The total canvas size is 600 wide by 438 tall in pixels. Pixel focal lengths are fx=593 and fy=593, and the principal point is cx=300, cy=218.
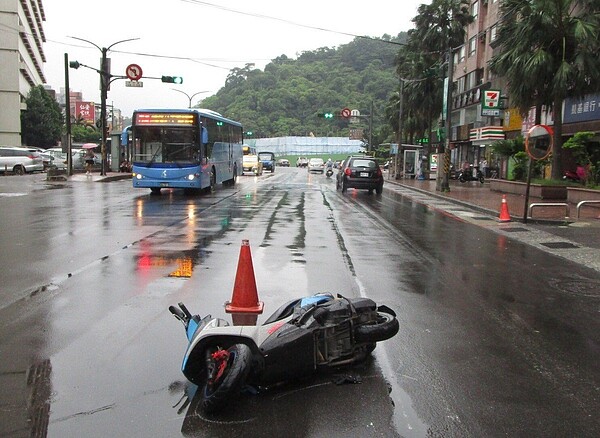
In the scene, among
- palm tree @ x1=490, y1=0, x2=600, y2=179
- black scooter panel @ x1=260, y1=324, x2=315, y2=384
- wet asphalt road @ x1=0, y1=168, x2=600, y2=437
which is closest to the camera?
wet asphalt road @ x1=0, y1=168, x2=600, y2=437

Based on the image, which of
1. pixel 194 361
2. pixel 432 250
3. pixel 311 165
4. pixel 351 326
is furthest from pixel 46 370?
pixel 311 165

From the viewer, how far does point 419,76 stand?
47062mm

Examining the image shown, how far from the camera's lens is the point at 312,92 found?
110 metres

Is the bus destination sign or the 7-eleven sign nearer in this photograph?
the bus destination sign

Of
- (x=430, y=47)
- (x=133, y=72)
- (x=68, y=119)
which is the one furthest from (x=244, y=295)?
(x=430, y=47)

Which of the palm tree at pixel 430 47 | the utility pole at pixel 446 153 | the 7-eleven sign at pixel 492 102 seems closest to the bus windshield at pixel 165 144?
the utility pole at pixel 446 153

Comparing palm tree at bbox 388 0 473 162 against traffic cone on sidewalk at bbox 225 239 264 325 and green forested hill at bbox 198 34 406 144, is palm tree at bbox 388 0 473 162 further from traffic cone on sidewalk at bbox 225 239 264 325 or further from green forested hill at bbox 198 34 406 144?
green forested hill at bbox 198 34 406 144

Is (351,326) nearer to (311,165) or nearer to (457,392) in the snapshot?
(457,392)

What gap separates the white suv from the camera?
40.1m

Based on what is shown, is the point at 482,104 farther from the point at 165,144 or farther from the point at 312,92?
the point at 312,92

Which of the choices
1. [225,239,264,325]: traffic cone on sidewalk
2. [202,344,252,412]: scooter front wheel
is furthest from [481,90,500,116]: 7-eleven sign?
[202,344,252,412]: scooter front wheel

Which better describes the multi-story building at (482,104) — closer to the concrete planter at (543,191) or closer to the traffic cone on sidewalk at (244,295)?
the concrete planter at (543,191)

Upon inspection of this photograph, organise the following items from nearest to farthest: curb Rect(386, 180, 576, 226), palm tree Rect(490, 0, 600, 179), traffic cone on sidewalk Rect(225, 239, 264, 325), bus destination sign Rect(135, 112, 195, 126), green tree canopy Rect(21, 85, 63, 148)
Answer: traffic cone on sidewalk Rect(225, 239, 264, 325) < curb Rect(386, 180, 576, 226) < palm tree Rect(490, 0, 600, 179) < bus destination sign Rect(135, 112, 195, 126) < green tree canopy Rect(21, 85, 63, 148)

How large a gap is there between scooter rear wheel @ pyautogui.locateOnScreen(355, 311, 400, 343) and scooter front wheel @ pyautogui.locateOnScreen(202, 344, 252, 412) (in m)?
0.95
